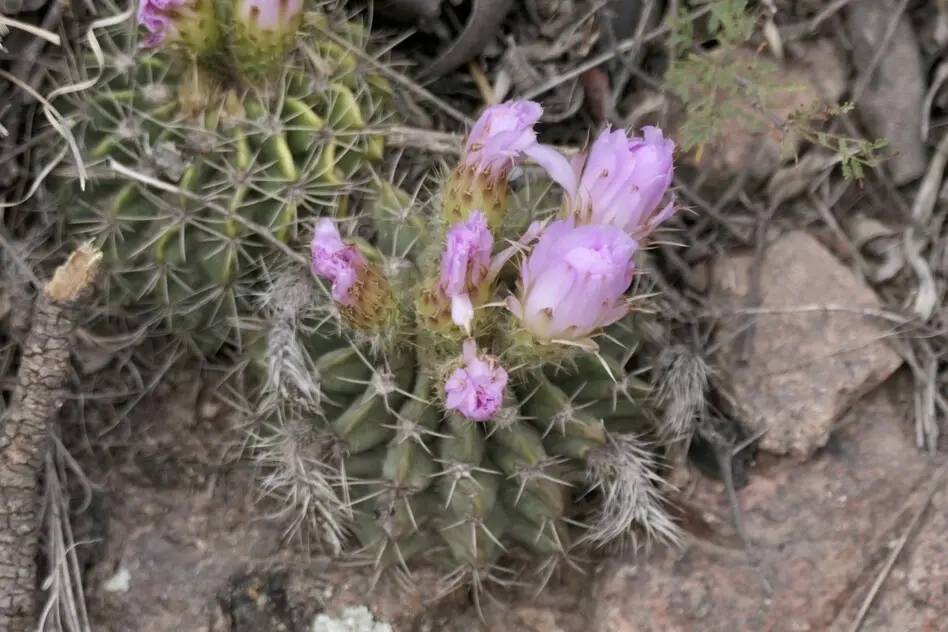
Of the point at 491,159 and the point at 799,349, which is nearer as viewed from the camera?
the point at 491,159

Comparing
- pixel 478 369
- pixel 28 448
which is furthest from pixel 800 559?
pixel 28 448

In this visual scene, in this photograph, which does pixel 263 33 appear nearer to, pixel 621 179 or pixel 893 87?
pixel 621 179

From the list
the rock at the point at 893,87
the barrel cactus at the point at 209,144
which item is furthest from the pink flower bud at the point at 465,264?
the rock at the point at 893,87

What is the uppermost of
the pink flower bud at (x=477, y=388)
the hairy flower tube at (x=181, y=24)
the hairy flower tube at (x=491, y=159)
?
the hairy flower tube at (x=181, y=24)

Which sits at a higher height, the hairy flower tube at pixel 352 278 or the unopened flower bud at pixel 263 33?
the unopened flower bud at pixel 263 33

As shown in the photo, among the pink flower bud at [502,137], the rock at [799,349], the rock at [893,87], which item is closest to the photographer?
the pink flower bud at [502,137]

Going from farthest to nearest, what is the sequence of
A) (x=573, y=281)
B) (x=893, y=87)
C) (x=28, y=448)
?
(x=893, y=87), (x=28, y=448), (x=573, y=281)

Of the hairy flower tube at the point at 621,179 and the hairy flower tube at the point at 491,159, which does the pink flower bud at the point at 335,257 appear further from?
the hairy flower tube at the point at 621,179
